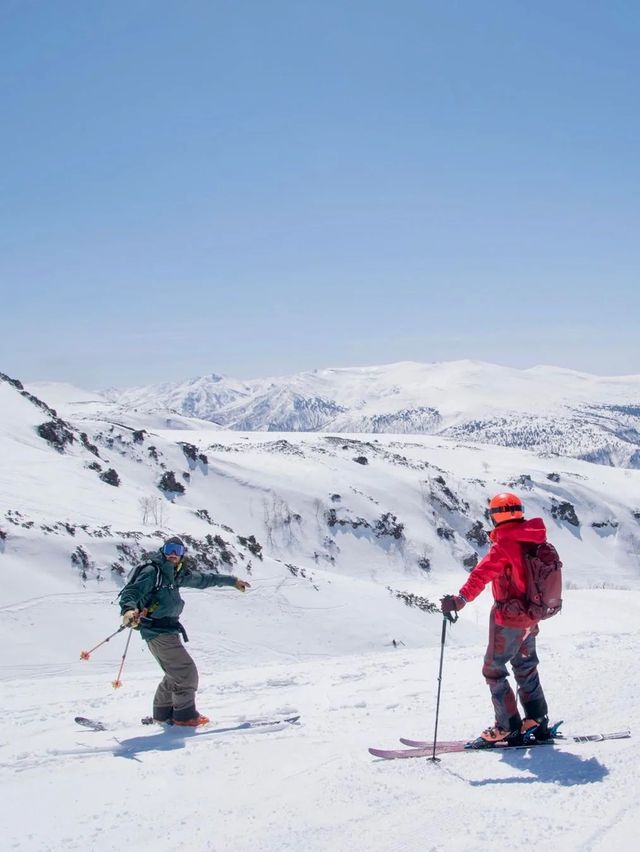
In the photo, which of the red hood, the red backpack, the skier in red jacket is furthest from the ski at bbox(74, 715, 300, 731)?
the red hood

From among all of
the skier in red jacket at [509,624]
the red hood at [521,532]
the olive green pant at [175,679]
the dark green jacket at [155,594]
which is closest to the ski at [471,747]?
the skier in red jacket at [509,624]

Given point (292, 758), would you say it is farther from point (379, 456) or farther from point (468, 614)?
point (379, 456)

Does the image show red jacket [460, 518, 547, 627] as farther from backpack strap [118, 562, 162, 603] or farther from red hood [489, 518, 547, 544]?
backpack strap [118, 562, 162, 603]

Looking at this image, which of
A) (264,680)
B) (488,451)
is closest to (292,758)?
(264,680)

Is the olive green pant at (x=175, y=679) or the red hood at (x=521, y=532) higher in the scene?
the red hood at (x=521, y=532)

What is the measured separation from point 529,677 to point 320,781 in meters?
2.39

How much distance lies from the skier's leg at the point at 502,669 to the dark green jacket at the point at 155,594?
11.7ft

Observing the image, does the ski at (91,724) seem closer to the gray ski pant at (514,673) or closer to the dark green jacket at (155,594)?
the dark green jacket at (155,594)

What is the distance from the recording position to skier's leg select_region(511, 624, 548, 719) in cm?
616

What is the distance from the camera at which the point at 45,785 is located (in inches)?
212

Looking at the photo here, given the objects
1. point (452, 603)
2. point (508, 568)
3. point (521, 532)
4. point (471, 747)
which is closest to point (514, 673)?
point (471, 747)

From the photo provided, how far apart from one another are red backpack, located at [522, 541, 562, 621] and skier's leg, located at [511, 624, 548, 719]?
327 millimetres

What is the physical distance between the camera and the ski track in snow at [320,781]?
4355mm

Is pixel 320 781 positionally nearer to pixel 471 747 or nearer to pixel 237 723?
pixel 471 747
